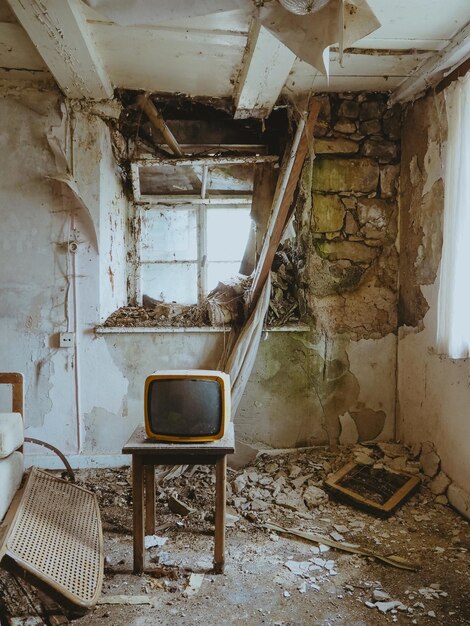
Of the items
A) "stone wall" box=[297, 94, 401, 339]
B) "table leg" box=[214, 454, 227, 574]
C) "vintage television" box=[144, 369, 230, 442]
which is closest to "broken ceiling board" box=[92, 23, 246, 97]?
"stone wall" box=[297, 94, 401, 339]

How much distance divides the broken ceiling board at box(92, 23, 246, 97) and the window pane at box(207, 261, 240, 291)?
1.20m

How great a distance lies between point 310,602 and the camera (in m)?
1.83

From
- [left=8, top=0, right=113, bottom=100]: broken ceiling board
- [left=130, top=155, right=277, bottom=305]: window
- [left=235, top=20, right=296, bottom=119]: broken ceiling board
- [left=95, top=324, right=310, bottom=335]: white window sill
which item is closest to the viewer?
[left=8, top=0, right=113, bottom=100]: broken ceiling board

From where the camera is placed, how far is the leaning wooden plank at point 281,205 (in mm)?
2947

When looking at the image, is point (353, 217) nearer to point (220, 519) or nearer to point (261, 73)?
point (261, 73)

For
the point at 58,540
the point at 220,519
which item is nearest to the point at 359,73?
the point at 220,519

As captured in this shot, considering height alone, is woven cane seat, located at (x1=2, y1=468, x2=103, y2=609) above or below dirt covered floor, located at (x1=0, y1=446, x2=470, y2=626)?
above

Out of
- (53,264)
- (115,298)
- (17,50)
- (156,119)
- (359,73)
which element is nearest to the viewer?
(17,50)

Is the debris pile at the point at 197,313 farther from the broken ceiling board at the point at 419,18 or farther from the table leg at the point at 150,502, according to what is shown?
the broken ceiling board at the point at 419,18

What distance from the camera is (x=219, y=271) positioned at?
12.0 ft

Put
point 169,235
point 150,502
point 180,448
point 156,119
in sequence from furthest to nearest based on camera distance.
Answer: point 169,235
point 156,119
point 150,502
point 180,448

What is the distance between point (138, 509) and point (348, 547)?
0.99 metres

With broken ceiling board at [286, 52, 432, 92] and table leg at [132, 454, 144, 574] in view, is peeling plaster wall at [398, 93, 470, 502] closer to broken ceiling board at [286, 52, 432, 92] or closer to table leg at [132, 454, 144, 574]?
broken ceiling board at [286, 52, 432, 92]

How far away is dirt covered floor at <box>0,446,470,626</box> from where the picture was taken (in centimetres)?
176
